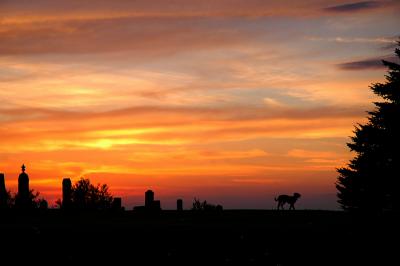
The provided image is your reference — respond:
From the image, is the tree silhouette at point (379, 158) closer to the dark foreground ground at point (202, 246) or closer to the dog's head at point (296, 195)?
the dog's head at point (296, 195)

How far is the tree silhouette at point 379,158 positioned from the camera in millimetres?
46156

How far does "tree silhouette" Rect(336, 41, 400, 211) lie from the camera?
46.2m

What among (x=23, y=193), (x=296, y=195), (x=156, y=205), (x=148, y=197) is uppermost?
(x=23, y=193)

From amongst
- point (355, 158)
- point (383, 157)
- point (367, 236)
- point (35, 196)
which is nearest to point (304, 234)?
point (367, 236)

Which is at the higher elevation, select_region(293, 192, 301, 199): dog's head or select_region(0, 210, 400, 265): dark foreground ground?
select_region(293, 192, 301, 199): dog's head

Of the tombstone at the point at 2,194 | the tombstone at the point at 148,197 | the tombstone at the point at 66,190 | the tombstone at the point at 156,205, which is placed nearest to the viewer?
the tombstone at the point at 2,194

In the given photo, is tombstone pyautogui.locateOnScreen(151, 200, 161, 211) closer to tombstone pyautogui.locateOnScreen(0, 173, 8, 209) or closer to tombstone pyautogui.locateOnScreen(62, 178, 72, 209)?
tombstone pyautogui.locateOnScreen(62, 178, 72, 209)

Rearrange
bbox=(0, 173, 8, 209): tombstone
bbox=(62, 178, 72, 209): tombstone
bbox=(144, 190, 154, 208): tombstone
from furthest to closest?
bbox=(144, 190, 154, 208): tombstone < bbox=(62, 178, 72, 209): tombstone < bbox=(0, 173, 8, 209): tombstone

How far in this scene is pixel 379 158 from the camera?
47.8 meters

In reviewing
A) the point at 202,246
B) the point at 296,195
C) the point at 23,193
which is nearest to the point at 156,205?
the point at 23,193

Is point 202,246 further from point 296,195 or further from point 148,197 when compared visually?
point 296,195

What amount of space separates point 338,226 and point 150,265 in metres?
7.27

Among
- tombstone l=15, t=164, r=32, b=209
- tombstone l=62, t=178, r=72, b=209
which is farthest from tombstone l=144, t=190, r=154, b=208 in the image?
tombstone l=15, t=164, r=32, b=209

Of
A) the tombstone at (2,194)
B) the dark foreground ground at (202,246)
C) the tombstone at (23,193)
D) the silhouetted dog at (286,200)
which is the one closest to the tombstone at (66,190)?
the tombstone at (23,193)
